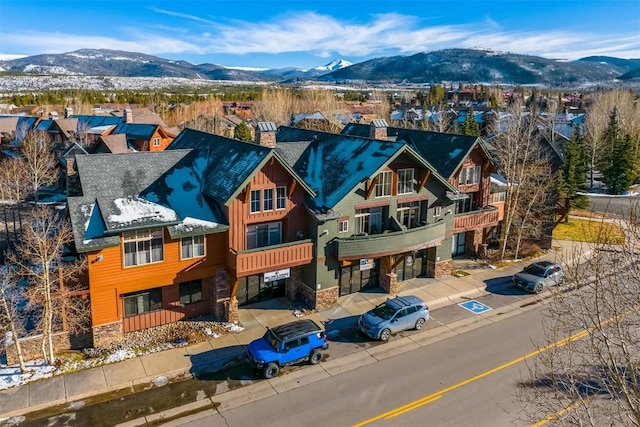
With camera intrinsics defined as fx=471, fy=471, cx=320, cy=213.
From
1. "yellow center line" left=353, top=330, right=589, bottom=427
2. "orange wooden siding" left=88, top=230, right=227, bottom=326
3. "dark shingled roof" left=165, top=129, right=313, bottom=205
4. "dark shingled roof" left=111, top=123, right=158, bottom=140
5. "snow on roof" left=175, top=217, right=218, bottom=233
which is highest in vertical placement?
"dark shingled roof" left=111, top=123, right=158, bottom=140

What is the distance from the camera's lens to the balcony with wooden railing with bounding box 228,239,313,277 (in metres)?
25.2

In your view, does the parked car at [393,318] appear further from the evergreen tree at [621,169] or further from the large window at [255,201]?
the evergreen tree at [621,169]

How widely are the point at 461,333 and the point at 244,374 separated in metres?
12.2

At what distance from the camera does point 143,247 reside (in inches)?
952

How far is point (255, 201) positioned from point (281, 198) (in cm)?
163

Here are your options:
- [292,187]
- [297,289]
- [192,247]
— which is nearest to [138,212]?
[192,247]

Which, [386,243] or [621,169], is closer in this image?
[386,243]

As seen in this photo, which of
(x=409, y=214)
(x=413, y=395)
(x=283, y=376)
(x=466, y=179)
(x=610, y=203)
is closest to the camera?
(x=413, y=395)

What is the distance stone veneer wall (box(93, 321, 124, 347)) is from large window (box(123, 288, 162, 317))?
3.08 feet

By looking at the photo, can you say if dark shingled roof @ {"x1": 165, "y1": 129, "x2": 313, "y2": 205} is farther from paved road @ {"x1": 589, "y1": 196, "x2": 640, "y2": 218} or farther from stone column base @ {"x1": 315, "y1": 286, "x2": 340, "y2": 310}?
paved road @ {"x1": 589, "y1": 196, "x2": 640, "y2": 218}

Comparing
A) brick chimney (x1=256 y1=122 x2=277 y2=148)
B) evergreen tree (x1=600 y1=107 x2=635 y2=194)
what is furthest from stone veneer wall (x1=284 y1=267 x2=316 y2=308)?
evergreen tree (x1=600 y1=107 x2=635 y2=194)

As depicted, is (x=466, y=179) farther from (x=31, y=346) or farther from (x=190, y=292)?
(x=31, y=346)

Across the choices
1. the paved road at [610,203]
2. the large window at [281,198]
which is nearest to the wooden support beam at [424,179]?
the large window at [281,198]

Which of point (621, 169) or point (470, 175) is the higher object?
point (470, 175)
